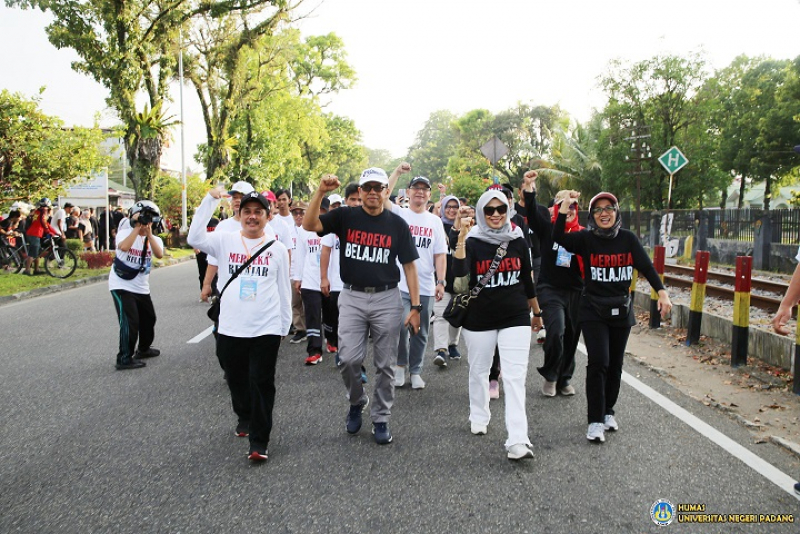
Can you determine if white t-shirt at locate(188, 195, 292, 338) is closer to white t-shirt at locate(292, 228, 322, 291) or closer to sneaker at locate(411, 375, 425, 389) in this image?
sneaker at locate(411, 375, 425, 389)

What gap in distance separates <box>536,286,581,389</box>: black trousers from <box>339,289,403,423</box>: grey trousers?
66.1 inches

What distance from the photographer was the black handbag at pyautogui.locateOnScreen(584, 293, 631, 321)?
4750mm

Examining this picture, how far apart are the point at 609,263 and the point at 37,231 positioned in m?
15.7

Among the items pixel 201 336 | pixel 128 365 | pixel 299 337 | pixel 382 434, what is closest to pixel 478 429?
pixel 382 434

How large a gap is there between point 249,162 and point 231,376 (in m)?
37.2

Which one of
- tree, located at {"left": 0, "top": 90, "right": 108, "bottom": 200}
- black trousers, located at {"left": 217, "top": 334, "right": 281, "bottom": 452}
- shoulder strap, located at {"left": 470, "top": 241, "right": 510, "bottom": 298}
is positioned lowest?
black trousers, located at {"left": 217, "top": 334, "right": 281, "bottom": 452}

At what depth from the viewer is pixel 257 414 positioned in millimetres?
4312

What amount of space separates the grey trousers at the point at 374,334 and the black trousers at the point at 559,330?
5.51 feet

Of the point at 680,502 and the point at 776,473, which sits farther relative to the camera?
the point at 776,473

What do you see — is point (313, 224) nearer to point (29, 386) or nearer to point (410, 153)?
point (29, 386)

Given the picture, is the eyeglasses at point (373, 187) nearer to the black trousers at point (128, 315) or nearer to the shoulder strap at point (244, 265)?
the shoulder strap at point (244, 265)

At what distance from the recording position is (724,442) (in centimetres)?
467

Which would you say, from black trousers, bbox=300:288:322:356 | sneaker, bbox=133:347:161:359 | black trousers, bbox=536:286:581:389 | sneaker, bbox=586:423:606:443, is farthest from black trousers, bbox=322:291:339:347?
sneaker, bbox=586:423:606:443

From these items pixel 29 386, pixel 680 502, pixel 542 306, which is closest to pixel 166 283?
pixel 29 386
